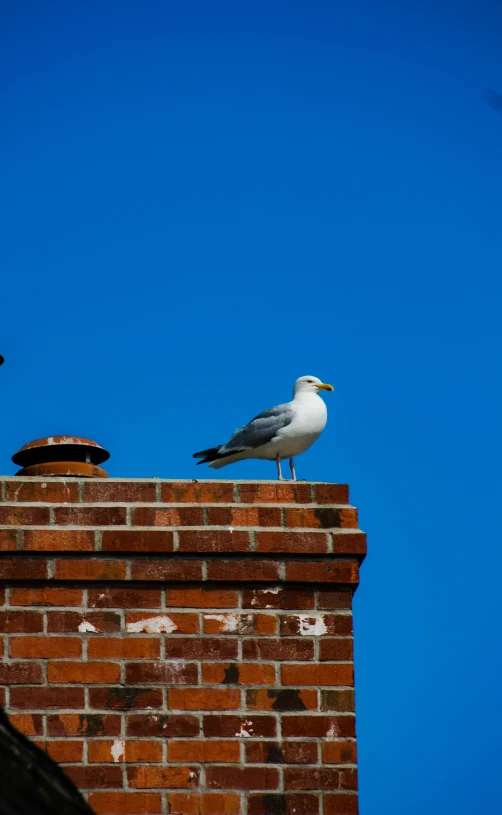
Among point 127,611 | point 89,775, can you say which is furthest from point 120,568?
point 89,775

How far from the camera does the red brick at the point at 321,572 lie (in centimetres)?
442

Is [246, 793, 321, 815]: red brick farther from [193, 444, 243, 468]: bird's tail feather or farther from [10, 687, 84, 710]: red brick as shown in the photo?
[193, 444, 243, 468]: bird's tail feather

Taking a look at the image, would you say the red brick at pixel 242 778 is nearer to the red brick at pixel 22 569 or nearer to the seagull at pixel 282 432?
the red brick at pixel 22 569

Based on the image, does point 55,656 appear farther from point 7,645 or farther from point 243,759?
point 243,759

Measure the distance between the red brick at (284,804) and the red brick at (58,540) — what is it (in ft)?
3.81

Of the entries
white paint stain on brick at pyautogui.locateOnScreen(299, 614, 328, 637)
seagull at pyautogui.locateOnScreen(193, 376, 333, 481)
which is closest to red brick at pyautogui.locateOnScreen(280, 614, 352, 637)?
white paint stain on brick at pyautogui.locateOnScreen(299, 614, 328, 637)

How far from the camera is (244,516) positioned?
4.49 m

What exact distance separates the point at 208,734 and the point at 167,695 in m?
0.22

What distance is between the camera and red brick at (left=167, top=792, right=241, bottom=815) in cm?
411

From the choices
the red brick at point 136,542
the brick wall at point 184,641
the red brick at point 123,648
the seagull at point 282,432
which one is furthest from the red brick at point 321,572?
the seagull at point 282,432

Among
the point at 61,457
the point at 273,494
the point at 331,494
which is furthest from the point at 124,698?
the point at 61,457

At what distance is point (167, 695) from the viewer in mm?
4234

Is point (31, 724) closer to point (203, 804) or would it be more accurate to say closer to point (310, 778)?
point (203, 804)

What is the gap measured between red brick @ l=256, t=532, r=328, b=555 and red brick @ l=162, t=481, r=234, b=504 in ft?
0.76
